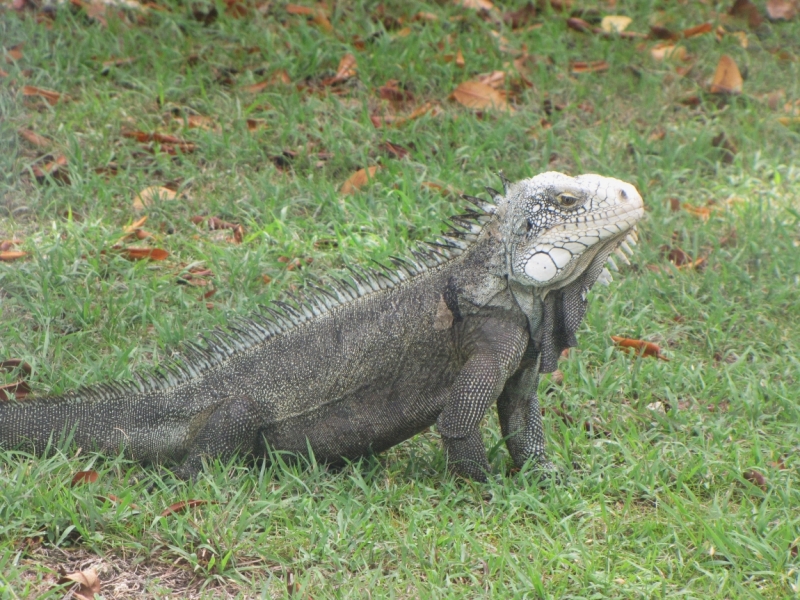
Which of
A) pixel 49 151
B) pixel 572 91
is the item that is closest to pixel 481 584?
pixel 49 151

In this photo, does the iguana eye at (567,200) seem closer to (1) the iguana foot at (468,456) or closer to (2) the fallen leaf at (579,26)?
(1) the iguana foot at (468,456)

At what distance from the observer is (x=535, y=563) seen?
367cm

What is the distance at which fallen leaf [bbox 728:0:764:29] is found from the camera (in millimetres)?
9266

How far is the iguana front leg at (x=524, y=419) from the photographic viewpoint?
4418 millimetres

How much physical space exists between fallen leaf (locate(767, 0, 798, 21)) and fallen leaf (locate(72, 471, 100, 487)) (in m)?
7.64

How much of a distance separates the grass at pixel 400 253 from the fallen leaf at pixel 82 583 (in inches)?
2.0

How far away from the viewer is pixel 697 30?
29.3 ft

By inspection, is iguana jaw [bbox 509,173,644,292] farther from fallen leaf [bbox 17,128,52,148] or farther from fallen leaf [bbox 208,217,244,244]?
fallen leaf [bbox 17,128,52,148]

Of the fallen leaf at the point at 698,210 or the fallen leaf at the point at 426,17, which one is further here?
the fallen leaf at the point at 426,17

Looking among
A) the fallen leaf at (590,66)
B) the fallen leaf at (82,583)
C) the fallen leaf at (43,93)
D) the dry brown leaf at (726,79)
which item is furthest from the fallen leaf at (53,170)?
the dry brown leaf at (726,79)

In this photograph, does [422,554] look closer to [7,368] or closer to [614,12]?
[7,368]

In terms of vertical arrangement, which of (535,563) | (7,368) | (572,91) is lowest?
(7,368)

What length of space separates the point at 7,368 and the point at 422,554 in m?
2.32

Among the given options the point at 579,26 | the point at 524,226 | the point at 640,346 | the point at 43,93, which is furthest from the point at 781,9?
the point at 524,226
